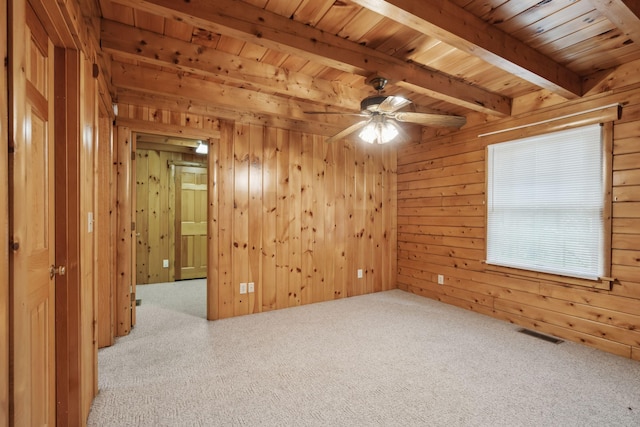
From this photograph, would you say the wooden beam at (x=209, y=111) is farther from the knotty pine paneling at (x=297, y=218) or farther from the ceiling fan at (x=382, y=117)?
the ceiling fan at (x=382, y=117)

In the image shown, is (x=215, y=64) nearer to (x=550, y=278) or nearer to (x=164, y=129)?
(x=164, y=129)

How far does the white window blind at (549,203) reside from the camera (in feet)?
8.86

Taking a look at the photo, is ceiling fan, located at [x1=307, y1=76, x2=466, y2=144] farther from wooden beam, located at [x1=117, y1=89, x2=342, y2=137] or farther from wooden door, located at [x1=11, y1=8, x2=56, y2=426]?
wooden door, located at [x1=11, y1=8, x2=56, y2=426]

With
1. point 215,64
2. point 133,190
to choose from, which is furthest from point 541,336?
point 133,190

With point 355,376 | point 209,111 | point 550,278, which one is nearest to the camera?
point 355,376

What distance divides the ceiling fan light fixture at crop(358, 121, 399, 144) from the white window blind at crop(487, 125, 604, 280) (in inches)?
63.5

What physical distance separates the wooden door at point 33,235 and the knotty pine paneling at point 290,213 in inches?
69.6

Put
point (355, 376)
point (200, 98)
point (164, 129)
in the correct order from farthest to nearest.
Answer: point (164, 129) → point (200, 98) → point (355, 376)

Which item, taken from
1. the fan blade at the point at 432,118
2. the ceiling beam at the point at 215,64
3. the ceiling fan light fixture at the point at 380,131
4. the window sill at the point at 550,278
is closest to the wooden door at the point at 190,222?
the ceiling beam at the point at 215,64

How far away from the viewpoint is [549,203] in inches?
118

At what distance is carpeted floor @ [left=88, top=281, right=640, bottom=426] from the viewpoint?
1771mm

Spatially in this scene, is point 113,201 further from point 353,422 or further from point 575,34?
point 575,34

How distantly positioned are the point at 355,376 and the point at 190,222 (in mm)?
4330

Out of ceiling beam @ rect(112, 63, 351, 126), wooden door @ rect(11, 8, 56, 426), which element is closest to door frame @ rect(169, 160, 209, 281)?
ceiling beam @ rect(112, 63, 351, 126)
